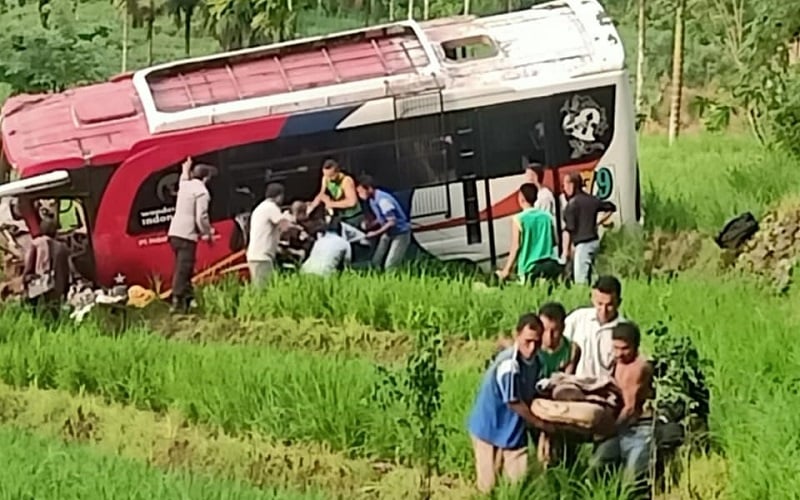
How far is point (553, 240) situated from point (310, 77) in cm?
272

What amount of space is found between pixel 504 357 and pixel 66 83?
20061mm

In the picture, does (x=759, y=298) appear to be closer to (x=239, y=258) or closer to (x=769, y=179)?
(x=239, y=258)

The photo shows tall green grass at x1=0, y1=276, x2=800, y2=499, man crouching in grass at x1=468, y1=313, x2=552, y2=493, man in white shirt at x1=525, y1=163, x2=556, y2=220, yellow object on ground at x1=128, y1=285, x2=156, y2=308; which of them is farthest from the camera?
man in white shirt at x1=525, y1=163, x2=556, y2=220

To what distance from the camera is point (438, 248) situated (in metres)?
13.2

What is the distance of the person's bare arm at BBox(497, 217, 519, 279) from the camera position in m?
12.7

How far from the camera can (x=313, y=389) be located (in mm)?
8578

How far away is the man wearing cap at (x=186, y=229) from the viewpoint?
1260 cm

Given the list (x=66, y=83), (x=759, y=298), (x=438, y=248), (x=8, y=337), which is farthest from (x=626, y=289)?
(x=66, y=83)

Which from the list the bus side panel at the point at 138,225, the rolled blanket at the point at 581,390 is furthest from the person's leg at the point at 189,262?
the rolled blanket at the point at 581,390

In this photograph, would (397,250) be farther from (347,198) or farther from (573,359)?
(573,359)

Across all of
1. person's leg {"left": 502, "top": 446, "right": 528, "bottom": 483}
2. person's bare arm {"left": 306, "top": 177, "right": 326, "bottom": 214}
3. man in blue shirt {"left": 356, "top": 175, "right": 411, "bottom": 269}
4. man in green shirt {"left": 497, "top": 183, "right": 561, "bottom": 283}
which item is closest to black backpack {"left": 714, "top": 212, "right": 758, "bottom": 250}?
man in green shirt {"left": 497, "top": 183, "right": 561, "bottom": 283}

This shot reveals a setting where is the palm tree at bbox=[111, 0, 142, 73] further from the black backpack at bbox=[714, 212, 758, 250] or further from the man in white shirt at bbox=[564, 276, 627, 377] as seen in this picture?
the man in white shirt at bbox=[564, 276, 627, 377]

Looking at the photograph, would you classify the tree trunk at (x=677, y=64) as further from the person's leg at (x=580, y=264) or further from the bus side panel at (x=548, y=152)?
the person's leg at (x=580, y=264)

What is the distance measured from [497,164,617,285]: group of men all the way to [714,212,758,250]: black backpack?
1396mm
